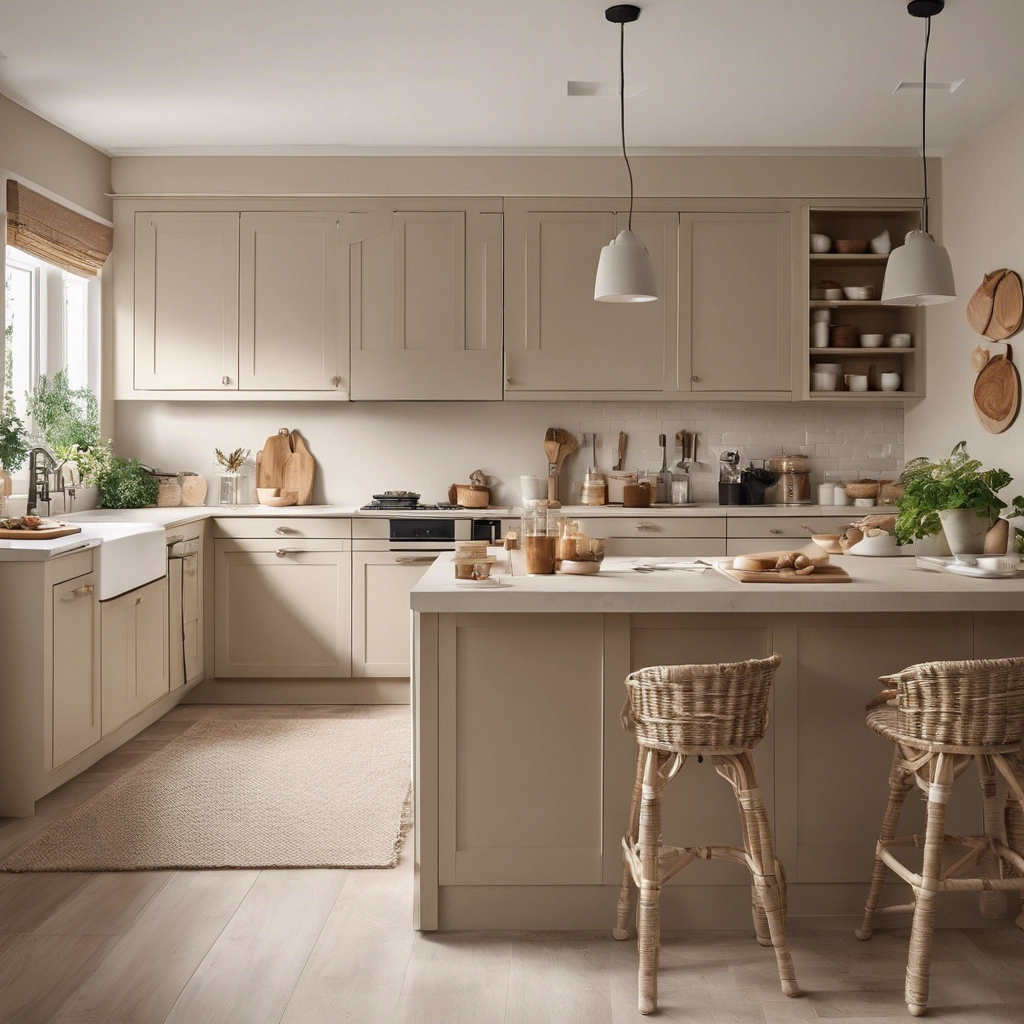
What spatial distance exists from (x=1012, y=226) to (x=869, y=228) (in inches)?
45.4

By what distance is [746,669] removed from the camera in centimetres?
226

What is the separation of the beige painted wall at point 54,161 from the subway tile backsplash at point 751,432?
268cm

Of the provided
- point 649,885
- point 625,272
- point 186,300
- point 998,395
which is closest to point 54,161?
point 186,300

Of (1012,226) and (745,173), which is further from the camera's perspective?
(745,173)

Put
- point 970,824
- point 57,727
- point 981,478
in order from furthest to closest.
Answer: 1. point 57,727
2. point 981,478
3. point 970,824

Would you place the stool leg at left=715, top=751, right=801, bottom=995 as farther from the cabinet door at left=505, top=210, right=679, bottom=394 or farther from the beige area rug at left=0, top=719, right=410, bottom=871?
the cabinet door at left=505, top=210, right=679, bottom=394

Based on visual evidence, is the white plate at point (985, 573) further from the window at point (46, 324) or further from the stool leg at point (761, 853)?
the window at point (46, 324)

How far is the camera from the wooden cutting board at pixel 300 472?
18.0 ft

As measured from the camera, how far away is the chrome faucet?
14.5 ft

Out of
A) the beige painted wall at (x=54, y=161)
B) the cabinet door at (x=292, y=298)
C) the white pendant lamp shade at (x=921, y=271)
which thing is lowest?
the white pendant lamp shade at (x=921, y=271)

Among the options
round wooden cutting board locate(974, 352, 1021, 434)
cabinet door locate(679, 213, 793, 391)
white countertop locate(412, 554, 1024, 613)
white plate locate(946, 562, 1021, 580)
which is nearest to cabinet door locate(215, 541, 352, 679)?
cabinet door locate(679, 213, 793, 391)

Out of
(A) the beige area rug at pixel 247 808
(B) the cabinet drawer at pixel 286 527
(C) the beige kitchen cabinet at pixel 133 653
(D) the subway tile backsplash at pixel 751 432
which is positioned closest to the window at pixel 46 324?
(B) the cabinet drawer at pixel 286 527

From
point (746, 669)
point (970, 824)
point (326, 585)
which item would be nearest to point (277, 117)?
point (326, 585)

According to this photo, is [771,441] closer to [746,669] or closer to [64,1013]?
[746,669]
